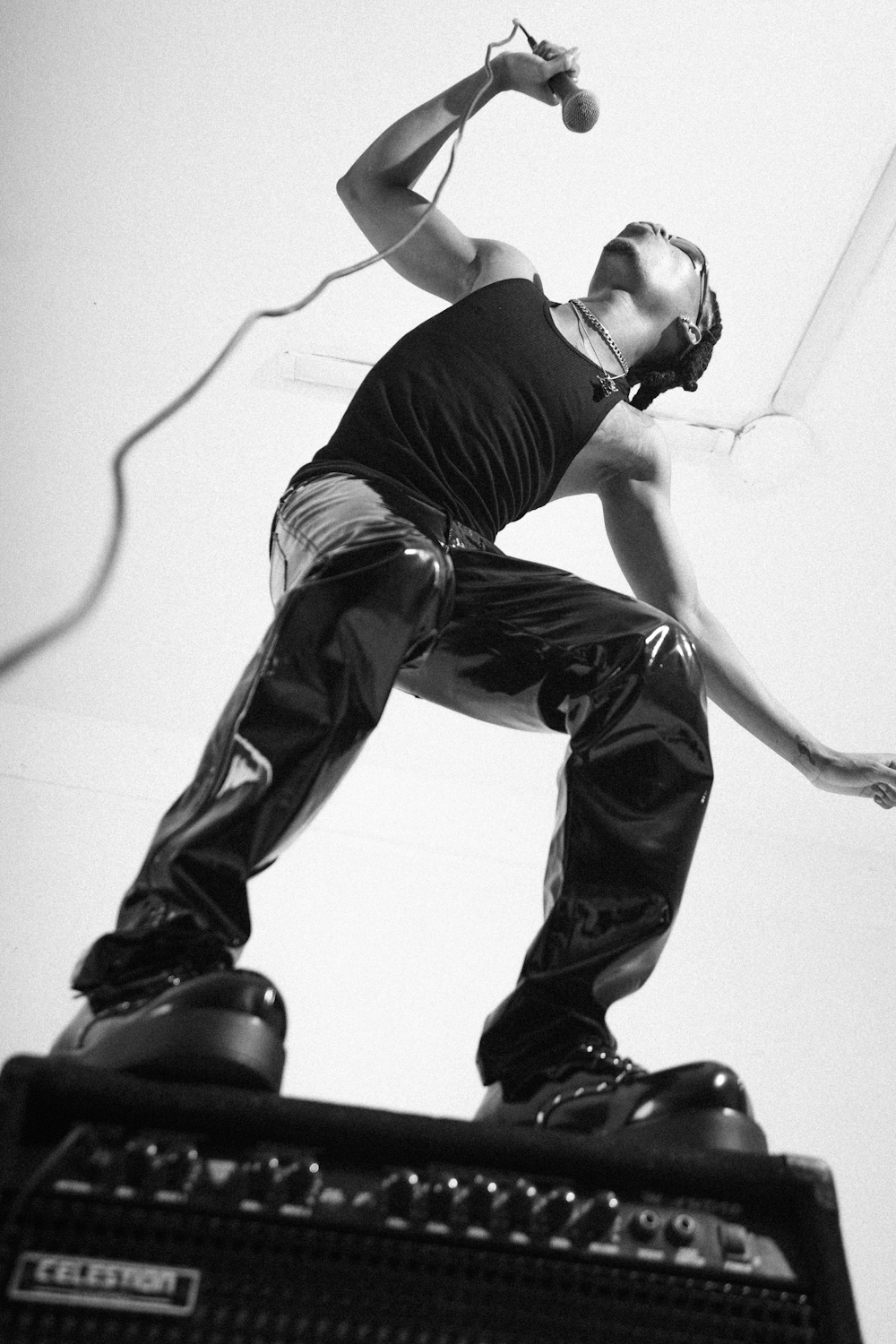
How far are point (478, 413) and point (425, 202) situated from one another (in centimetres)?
42

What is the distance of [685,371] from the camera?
1676 mm

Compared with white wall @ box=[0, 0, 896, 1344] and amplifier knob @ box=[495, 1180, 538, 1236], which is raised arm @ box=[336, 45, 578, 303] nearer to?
white wall @ box=[0, 0, 896, 1344]

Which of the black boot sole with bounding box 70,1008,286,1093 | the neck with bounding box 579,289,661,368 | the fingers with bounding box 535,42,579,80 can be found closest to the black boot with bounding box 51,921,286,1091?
the black boot sole with bounding box 70,1008,286,1093

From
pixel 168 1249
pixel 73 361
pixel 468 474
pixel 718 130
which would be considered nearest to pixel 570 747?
pixel 468 474

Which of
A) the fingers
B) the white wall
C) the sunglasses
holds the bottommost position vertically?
the white wall

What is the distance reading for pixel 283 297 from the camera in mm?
2396

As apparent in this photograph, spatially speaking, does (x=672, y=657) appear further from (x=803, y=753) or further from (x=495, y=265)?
(x=495, y=265)

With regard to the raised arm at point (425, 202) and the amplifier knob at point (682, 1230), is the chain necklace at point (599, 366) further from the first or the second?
the amplifier knob at point (682, 1230)

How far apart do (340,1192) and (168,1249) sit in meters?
0.10

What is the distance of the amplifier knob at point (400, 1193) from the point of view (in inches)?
28.8

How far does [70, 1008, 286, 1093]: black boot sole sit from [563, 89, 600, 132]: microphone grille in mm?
1033

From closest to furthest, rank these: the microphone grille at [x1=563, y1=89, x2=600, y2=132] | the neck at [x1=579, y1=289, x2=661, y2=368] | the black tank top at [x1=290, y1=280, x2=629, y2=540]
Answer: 1. the black tank top at [x1=290, y1=280, x2=629, y2=540]
2. the microphone grille at [x1=563, y1=89, x2=600, y2=132]
3. the neck at [x1=579, y1=289, x2=661, y2=368]

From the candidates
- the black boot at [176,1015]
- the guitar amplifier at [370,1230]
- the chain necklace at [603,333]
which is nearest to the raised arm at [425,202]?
the chain necklace at [603,333]

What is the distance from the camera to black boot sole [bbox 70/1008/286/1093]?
77 centimetres
